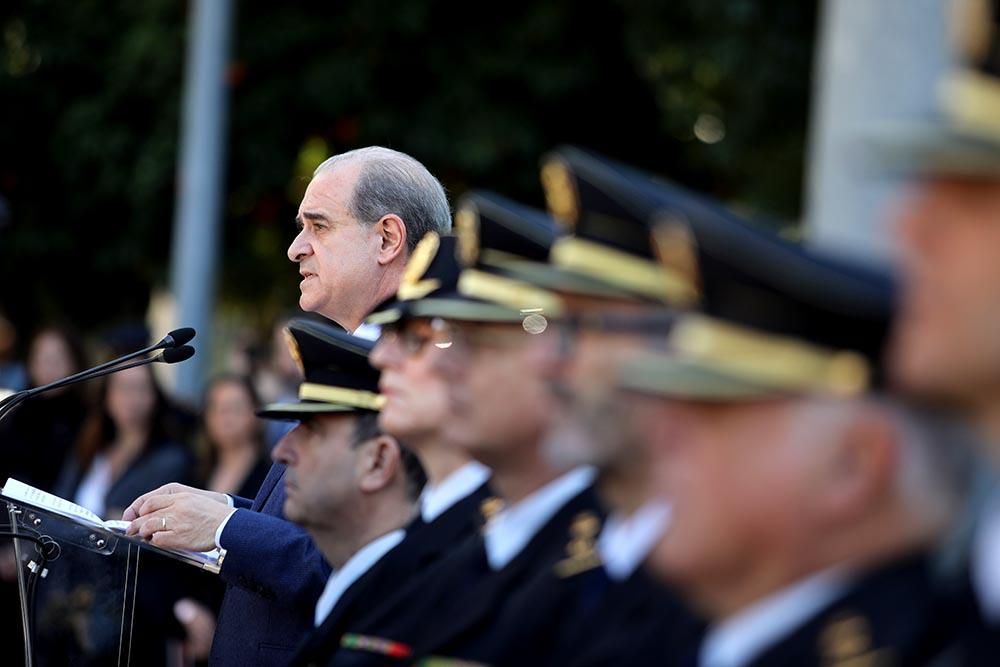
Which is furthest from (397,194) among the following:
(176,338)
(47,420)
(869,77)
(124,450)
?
(47,420)

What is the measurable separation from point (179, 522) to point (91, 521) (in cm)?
22

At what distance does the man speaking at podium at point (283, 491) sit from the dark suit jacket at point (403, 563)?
616 mm

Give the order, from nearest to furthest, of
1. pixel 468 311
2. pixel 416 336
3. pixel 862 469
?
pixel 862 469, pixel 468 311, pixel 416 336

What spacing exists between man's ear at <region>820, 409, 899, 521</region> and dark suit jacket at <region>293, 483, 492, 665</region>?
1.26 metres

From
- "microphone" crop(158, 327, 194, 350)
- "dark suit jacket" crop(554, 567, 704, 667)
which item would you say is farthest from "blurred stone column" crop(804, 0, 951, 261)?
"dark suit jacket" crop(554, 567, 704, 667)

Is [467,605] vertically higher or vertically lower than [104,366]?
lower

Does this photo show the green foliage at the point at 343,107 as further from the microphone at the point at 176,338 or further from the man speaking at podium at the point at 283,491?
the microphone at the point at 176,338

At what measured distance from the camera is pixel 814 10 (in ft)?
39.5

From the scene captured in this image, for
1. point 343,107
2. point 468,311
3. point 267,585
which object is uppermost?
point 468,311

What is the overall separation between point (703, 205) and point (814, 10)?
9715 millimetres

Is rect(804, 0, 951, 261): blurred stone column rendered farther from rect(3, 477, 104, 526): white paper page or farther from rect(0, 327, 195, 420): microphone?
rect(3, 477, 104, 526): white paper page

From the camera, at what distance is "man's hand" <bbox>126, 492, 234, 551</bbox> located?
4172 mm

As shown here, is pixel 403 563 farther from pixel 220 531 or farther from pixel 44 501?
pixel 44 501

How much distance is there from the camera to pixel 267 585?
13.7ft
